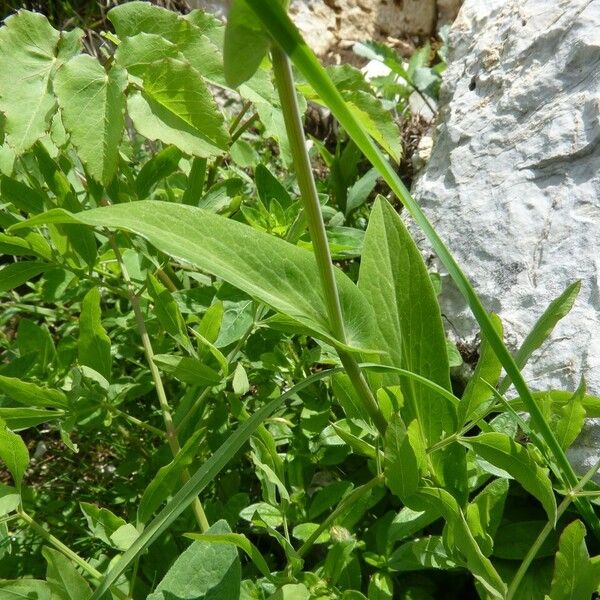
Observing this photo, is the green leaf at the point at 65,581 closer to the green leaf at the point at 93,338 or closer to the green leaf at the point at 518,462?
the green leaf at the point at 93,338

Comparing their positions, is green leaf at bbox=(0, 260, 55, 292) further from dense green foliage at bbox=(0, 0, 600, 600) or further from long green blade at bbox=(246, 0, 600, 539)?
long green blade at bbox=(246, 0, 600, 539)

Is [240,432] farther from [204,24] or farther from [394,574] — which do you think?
[204,24]

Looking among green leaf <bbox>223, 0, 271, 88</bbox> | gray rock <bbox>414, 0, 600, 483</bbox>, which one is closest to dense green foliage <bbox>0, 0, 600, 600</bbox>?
green leaf <bbox>223, 0, 271, 88</bbox>

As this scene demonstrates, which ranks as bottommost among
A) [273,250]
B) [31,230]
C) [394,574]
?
[394,574]

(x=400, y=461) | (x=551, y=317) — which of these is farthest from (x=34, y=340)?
(x=551, y=317)

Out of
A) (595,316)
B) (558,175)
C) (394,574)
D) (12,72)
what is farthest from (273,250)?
(558,175)

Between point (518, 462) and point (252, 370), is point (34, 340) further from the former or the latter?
point (518, 462)
